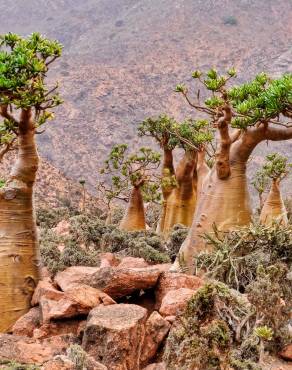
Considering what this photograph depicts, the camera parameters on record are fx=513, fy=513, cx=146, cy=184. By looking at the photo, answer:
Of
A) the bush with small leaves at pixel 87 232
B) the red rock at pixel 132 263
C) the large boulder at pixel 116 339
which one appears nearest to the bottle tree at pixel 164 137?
the bush with small leaves at pixel 87 232

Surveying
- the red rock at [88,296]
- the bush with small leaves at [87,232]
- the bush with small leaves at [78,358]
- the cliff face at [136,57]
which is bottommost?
the bush with small leaves at [78,358]

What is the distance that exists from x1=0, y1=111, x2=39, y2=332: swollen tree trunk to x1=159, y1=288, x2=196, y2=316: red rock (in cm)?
216

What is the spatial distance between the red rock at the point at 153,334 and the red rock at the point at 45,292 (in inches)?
51.9

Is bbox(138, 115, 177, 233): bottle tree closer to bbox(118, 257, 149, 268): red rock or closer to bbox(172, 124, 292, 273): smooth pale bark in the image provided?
bbox(172, 124, 292, 273): smooth pale bark

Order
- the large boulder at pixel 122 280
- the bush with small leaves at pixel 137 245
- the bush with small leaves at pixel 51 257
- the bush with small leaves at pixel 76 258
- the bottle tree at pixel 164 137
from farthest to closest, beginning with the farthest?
the bottle tree at pixel 164 137, the bush with small leaves at pixel 137 245, the bush with small leaves at pixel 76 258, the bush with small leaves at pixel 51 257, the large boulder at pixel 122 280

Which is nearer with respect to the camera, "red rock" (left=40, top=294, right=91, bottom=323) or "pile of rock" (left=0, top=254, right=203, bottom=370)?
"pile of rock" (left=0, top=254, right=203, bottom=370)

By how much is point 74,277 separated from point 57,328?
103 cm

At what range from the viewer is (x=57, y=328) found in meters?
4.45

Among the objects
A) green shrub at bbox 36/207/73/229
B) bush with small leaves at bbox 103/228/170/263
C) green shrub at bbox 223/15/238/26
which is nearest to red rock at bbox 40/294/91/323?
bush with small leaves at bbox 103/228/170/263

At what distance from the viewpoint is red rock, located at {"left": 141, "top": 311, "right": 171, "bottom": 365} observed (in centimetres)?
384

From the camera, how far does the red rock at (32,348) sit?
346cm

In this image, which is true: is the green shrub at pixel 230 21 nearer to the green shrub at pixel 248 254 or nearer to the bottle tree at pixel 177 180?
the bottle tree at pixel 177 180

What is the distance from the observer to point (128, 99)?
46969mm

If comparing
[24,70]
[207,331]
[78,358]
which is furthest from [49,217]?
[207,331]
